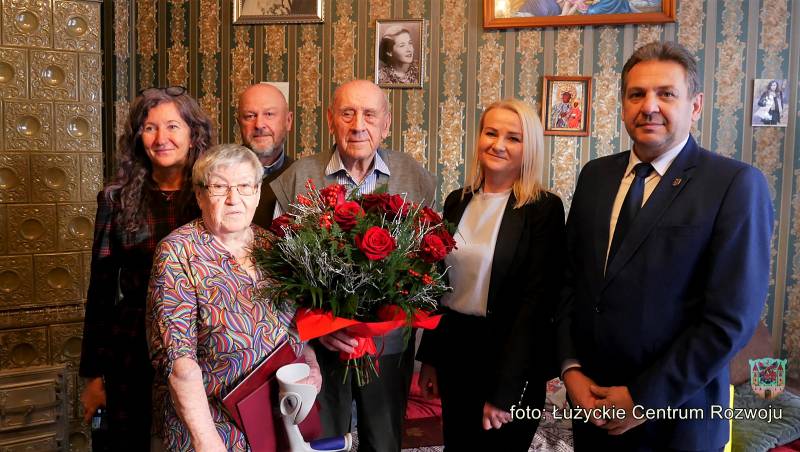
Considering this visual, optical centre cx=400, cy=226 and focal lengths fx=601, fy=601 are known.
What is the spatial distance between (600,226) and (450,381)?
0.74 m

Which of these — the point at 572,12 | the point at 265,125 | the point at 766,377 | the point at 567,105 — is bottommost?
the point at 766,377

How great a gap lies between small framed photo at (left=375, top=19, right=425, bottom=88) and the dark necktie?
290 cm

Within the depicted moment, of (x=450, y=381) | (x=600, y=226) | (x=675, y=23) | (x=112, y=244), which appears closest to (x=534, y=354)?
(x=450, y=381)

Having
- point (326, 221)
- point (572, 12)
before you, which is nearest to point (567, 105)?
point (572, 12)

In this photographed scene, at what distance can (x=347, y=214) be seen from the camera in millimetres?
1725

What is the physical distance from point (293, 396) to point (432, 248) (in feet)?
1.85

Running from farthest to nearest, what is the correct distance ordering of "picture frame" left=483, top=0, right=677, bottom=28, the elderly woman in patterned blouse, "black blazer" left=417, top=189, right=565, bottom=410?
"picture frame" left=483, top=0, right=677, bottom=28 → "black blazer" left=417, top=189, right=565, bottom=410 → the elderly woman in patterned blouse

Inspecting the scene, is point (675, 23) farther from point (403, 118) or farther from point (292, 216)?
point (292, 216)

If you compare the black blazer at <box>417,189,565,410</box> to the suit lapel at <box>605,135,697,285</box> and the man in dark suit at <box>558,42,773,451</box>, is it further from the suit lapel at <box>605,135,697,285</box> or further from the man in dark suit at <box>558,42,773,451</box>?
the suit lapel at <box>605,135,697,285</box>

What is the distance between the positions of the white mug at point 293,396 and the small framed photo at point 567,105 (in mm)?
3271

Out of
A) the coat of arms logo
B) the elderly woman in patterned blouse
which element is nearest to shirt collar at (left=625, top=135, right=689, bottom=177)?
the elderly woman in patterned blouse

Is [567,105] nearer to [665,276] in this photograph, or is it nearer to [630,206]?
[630,206]

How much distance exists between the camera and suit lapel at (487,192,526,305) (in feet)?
6.58

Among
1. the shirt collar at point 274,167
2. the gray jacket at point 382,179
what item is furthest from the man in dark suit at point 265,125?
the gray jacket at point 382,179
